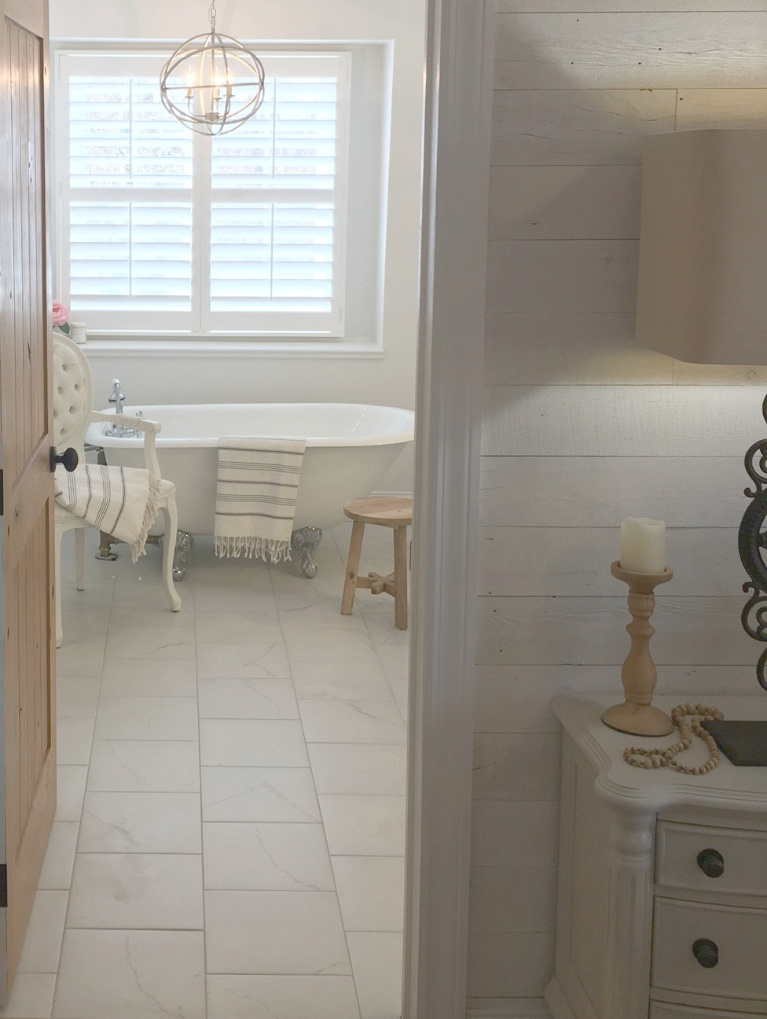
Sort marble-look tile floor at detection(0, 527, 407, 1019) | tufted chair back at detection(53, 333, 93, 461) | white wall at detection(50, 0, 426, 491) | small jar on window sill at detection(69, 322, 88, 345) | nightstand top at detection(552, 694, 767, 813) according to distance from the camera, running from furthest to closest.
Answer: small jar on window sill at detection(69, 322, 88, 345)
white wall at detection(50, 0, 426, 491)
tufted chair back at detection(53, 333, 93, 461)
marble-look tile floor at detection(0, 527, 407, 1019)
nightstand top at detection(552, 694, 767, 813)

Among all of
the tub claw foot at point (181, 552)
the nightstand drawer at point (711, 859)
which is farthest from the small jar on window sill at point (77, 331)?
the nightstand drawer at point (711, 859)

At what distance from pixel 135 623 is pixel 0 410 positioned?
2698 millimetres

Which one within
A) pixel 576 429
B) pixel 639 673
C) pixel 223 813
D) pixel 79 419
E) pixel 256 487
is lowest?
pixel 223 813

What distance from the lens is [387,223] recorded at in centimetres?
625

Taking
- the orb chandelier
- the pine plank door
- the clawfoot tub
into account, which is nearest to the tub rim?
the clawfoot tub

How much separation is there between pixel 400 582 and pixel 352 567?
8.4 inches

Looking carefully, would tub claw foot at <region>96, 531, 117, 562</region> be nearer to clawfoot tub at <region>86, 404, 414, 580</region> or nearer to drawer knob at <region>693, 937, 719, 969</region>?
clawfoot tub at <region>86, 404, 414, 580</region>

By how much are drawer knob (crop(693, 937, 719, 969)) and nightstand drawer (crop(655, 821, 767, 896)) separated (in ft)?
0.28

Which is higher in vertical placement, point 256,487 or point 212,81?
point 212,81

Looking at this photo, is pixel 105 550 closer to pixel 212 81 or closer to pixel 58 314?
pixel 58 314

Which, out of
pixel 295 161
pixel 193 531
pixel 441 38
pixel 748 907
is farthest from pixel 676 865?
pixel 295 161

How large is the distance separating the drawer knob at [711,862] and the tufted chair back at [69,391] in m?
3.63

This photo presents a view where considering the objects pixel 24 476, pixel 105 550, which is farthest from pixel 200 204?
pixel 24 476

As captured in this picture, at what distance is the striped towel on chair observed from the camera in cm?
466
